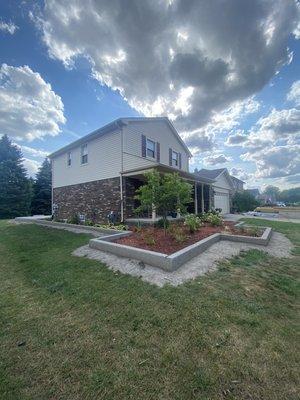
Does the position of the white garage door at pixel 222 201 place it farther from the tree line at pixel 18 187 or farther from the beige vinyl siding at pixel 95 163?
the tree line at pixel 18 187

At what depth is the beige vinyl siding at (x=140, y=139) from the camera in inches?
439

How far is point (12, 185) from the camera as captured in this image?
24688mm

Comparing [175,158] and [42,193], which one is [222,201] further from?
[42,193]

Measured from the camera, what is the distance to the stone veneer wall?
11.2 metres

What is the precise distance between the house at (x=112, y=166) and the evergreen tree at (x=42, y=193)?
12790 mm

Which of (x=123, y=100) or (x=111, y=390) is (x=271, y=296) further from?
(x=123, y=100)

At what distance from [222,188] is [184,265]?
2154 cm

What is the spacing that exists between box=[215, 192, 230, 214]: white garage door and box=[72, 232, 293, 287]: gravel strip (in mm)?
15215

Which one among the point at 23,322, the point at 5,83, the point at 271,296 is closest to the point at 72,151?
the point at 5,83

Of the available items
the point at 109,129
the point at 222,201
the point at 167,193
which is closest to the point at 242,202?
the point at 222,201

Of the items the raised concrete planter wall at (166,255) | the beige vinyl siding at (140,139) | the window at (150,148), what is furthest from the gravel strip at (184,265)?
the window at (150,148)

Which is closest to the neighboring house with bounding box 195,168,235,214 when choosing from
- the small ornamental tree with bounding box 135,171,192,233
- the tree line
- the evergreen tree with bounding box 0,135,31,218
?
the small ornamental tree with bounding box 135,171,192,233

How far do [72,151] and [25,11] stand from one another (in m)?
7.95

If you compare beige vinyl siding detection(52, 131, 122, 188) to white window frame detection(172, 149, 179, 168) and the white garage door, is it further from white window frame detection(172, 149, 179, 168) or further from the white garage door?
the white garage door
